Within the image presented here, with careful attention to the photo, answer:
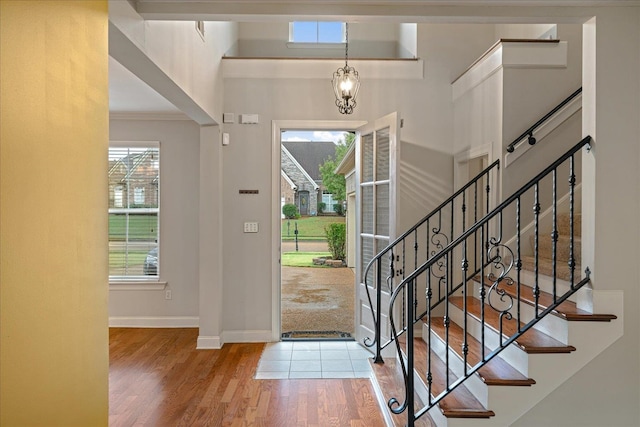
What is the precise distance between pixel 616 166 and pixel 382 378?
2.17m

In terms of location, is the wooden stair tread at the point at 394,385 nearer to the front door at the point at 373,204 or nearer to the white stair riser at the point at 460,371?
the white stair riser at the point at 460,371

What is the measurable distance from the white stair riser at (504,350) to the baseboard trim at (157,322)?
3.24 metres

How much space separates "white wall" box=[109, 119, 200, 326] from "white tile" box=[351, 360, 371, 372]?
2212 mm

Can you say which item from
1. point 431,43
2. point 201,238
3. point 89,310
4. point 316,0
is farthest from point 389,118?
point 89,310

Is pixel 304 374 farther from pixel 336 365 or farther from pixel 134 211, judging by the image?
pixel 134 211

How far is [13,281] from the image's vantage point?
52.4 inches

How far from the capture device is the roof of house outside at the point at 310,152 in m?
25.0

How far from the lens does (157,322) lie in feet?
18.0

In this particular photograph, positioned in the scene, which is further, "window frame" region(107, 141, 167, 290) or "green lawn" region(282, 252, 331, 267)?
"green lawn" region(282, 252, 331, 267)

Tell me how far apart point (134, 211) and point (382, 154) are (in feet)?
10.3

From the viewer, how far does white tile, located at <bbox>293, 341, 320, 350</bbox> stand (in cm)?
468

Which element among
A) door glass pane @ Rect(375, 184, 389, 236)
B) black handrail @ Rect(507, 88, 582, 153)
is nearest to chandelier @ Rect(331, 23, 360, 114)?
door glass pane @ Rect(375, 184, 389, 236)

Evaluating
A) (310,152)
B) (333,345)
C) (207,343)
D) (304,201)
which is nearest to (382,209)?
(333,345)

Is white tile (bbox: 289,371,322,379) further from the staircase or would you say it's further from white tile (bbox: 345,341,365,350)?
white tile (bbox: 345,341,365,350)
